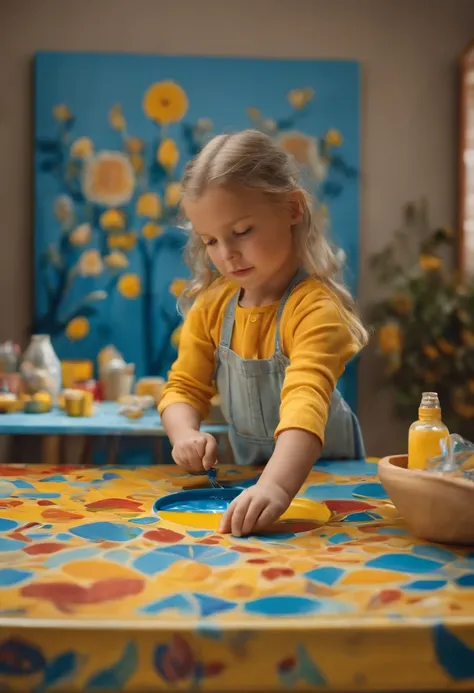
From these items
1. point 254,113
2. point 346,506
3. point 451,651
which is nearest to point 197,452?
point 346,506

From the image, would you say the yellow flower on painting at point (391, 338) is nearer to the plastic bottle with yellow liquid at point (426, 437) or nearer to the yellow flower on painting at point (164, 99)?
the yellow flower on painting at point (164, 99)

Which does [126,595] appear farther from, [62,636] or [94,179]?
[94,179]

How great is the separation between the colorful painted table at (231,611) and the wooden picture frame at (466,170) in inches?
103

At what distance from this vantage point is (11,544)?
794 millimetres

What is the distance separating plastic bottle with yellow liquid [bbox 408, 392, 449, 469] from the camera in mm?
907

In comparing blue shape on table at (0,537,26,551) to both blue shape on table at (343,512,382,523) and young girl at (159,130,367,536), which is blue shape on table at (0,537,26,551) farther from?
blue shape on table at (343,512,382,523)

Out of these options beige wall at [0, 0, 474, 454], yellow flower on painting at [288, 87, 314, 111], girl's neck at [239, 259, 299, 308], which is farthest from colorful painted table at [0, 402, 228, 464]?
yellow flower on painting at [288, 87, 314, 111]

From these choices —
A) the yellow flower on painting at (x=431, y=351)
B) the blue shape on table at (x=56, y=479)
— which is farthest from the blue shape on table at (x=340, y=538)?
the yellow flower on painting at (x=431, y=351)

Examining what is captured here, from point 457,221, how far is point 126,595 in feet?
9.78

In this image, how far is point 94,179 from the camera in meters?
3.22

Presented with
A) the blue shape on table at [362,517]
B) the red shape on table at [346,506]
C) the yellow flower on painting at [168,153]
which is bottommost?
the blue shape on table at [362,517]

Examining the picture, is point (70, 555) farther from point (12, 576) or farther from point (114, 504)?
point (114, 504)

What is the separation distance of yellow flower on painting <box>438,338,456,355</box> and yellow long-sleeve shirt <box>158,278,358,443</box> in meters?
1.83

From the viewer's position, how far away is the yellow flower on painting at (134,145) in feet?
10.6
